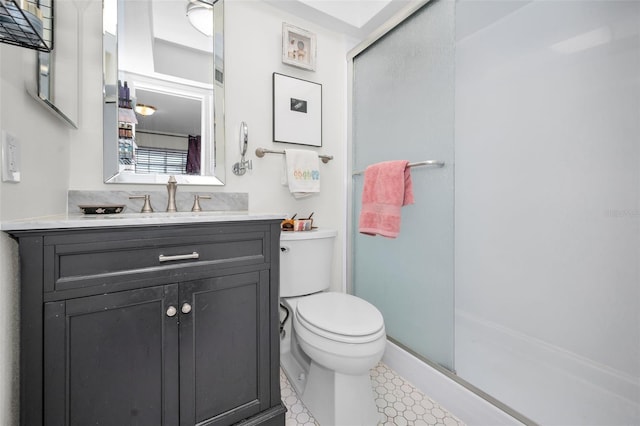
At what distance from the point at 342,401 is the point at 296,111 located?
1577mm

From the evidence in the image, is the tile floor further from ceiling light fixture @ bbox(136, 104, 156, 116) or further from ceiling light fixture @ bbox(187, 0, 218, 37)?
ceiling light fixture @ bbox(187, 0, 218, 37)

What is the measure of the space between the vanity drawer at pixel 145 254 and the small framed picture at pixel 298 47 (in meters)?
1.24

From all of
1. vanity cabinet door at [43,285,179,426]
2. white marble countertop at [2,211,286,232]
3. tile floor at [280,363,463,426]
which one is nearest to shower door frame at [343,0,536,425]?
tile floor at [280,363,463,426]

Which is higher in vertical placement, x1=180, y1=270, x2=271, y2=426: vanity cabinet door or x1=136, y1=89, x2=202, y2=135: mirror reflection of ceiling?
x1=136, y1=89, x2=202, y2=135: mirror reflection of ceiling

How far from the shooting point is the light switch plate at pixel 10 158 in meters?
0.67

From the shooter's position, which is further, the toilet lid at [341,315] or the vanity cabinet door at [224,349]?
the toilet lid at [341,315]

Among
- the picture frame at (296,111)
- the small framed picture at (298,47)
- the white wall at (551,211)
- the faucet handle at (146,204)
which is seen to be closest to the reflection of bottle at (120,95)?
the faucet handle at (146,204)

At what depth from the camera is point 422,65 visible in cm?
147

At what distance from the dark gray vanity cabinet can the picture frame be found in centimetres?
85

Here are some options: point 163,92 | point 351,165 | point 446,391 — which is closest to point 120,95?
point 163,92

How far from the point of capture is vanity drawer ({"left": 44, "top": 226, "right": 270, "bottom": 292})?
0.75 metres

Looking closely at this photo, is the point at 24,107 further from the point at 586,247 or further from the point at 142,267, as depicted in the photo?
the point at 586,247

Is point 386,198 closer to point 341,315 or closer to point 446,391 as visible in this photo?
point 341,315

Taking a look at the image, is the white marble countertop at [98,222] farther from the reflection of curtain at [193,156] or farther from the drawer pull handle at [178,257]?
the reflection of curtain at [193,156]
